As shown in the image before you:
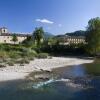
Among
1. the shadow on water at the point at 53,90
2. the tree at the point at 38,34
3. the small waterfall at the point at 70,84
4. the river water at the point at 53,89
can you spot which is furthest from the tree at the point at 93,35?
the small waterfall at the point at 70,84

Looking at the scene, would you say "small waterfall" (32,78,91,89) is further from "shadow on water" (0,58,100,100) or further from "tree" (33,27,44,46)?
"tree" (33,27,44,46)

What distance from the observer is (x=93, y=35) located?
83812 mm

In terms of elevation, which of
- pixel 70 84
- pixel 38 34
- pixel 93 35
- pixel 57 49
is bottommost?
pixel 70 84

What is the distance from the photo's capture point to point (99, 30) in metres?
83.1

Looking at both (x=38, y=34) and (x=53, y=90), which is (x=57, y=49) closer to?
(x=38, y=34)

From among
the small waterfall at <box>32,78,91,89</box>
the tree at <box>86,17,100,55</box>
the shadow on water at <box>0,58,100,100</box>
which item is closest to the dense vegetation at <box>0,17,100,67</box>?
the tree at <box>86,17,100,55</box>

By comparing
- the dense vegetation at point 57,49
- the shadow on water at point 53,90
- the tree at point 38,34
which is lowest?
the shadow on water at point 53,90

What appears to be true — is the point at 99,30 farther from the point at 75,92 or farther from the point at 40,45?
the point at 75,92

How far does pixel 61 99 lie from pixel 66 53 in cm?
6765

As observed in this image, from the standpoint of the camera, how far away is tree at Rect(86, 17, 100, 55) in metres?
82.9

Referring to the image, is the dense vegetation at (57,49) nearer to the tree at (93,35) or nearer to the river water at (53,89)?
the tree at (93,35)

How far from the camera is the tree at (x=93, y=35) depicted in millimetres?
82938

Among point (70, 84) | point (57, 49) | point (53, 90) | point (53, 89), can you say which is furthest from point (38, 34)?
point (53, 90)

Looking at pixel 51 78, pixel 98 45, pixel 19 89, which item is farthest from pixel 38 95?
pixel 98 45
